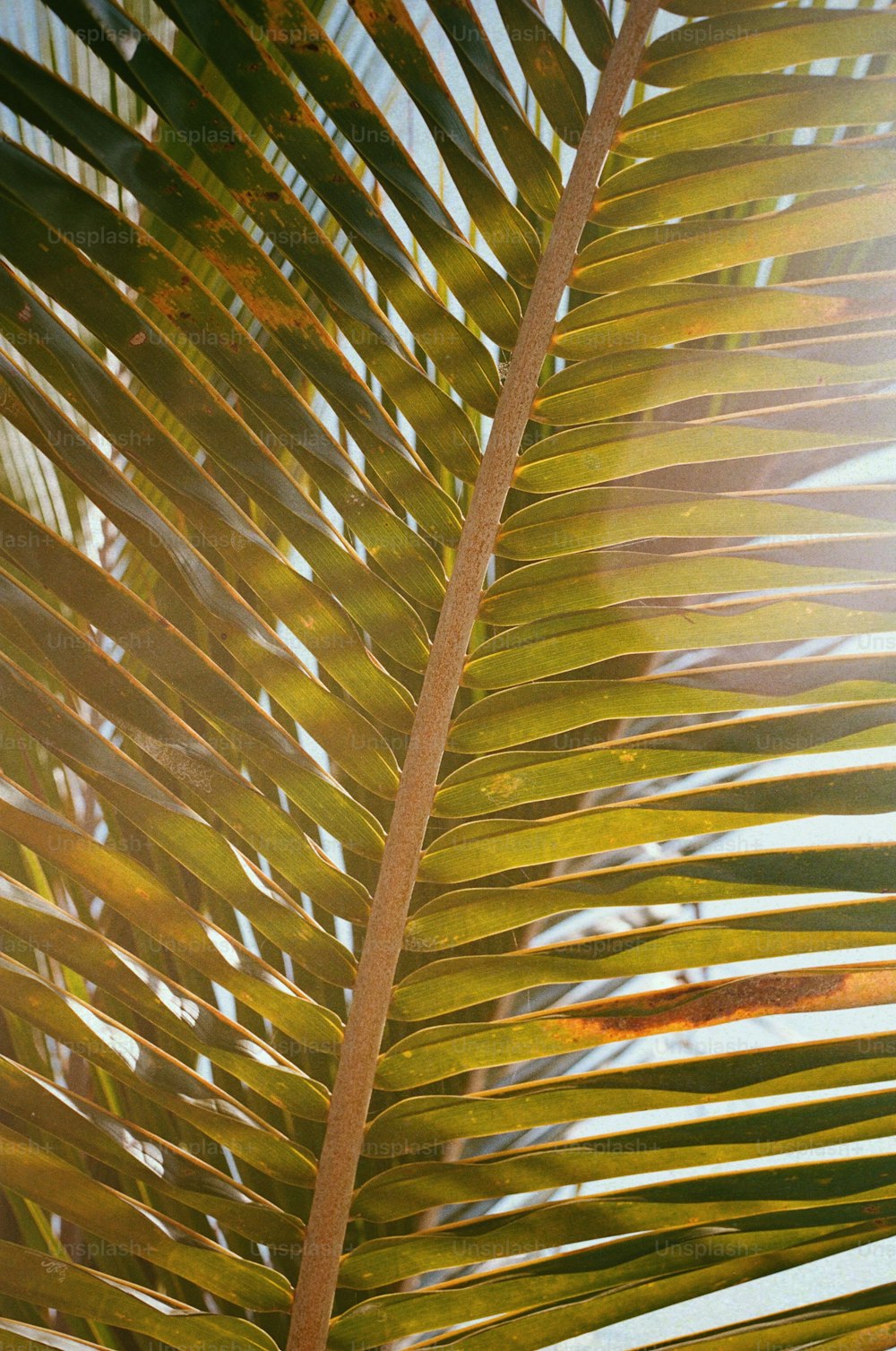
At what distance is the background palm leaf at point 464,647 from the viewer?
444 millimetres

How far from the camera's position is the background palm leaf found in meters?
0.44

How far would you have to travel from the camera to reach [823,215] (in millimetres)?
445

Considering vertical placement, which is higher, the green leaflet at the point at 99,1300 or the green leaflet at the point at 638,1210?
the green leaflet at the point at 638,1210

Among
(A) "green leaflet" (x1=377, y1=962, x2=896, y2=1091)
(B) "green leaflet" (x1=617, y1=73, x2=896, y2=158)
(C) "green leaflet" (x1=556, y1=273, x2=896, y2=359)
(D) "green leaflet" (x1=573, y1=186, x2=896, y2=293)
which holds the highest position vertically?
(B) "green leaflet" (x1=617, y1=73, x2=896, y2=158)

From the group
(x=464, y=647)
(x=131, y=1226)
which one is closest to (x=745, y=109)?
(x=464, y=647)

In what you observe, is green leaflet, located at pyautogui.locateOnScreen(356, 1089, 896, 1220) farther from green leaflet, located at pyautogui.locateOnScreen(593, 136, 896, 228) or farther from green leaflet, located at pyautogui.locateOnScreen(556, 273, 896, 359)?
green leaflet, located at pyautogui.locateOnScreen(593, 136, 896, 228)

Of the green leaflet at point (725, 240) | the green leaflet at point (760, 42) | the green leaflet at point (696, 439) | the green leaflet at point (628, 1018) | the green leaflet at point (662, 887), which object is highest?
the green leaflet at point (760, 42)

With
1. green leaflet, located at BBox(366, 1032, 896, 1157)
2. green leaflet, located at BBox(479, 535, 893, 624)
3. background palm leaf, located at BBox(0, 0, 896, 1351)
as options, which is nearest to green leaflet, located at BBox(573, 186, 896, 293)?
background palm leaf, located at BBox(0, 0, 896, 1351)

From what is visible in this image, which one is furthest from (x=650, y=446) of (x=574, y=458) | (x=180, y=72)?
(x=180, y=72)

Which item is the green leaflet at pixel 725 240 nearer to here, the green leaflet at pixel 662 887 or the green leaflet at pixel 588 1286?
the green leaflet at pixel 662 887

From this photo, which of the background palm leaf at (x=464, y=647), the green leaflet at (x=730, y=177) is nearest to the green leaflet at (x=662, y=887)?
the background palm leaf at (x=464, y=647)

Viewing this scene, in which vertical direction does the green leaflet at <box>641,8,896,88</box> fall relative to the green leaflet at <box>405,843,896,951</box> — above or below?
above

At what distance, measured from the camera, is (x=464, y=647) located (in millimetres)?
494

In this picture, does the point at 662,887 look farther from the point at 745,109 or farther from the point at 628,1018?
the point at 745,109
